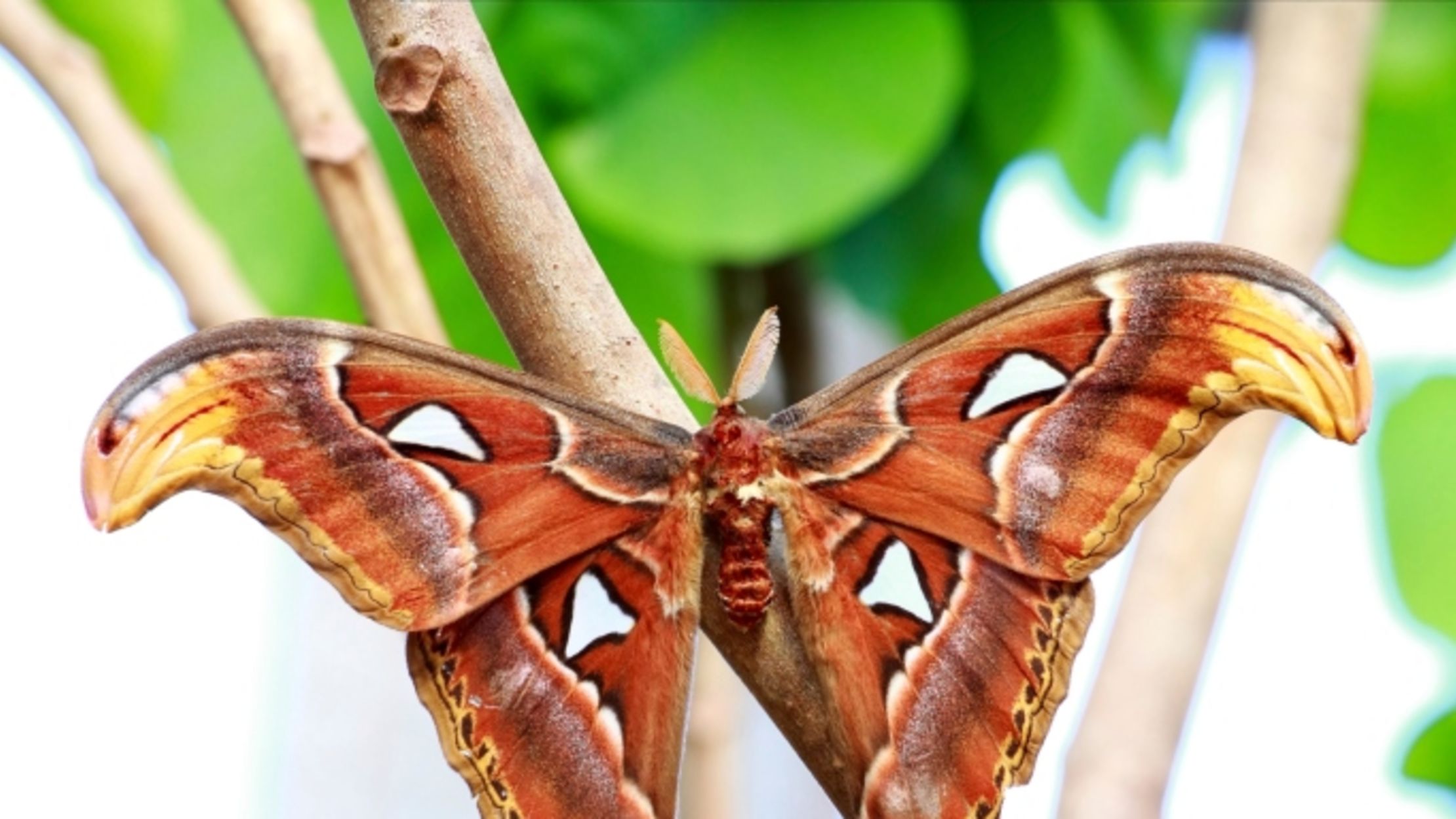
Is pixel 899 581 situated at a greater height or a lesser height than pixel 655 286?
lesser

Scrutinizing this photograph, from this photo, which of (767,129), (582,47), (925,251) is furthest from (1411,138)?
(582,47)

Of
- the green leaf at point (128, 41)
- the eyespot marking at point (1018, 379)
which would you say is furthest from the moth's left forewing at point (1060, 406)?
Result: the green leaf at point (128, 41)

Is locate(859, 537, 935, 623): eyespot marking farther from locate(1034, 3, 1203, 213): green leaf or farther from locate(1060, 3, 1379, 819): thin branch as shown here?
locate(1034, 3, 1203, 213): green leaf

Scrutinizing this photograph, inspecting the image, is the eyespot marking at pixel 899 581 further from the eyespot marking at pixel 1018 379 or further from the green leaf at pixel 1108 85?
the green leaf at pixel 1108 85

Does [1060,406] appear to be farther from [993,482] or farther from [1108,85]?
[1108,85]

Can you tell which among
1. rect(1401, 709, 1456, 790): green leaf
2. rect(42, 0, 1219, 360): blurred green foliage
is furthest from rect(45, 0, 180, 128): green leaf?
rect(1401, 709, 1456, 790): green leaf

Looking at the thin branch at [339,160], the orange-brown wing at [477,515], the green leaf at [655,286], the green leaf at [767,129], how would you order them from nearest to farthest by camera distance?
the orange-brown wing at [477,515]
the thin branch at [339,160]
the green leaf at [767,129]
the green leaf at [655,286]

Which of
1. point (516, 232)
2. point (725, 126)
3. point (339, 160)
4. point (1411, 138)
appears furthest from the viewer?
point (1411, 138)
